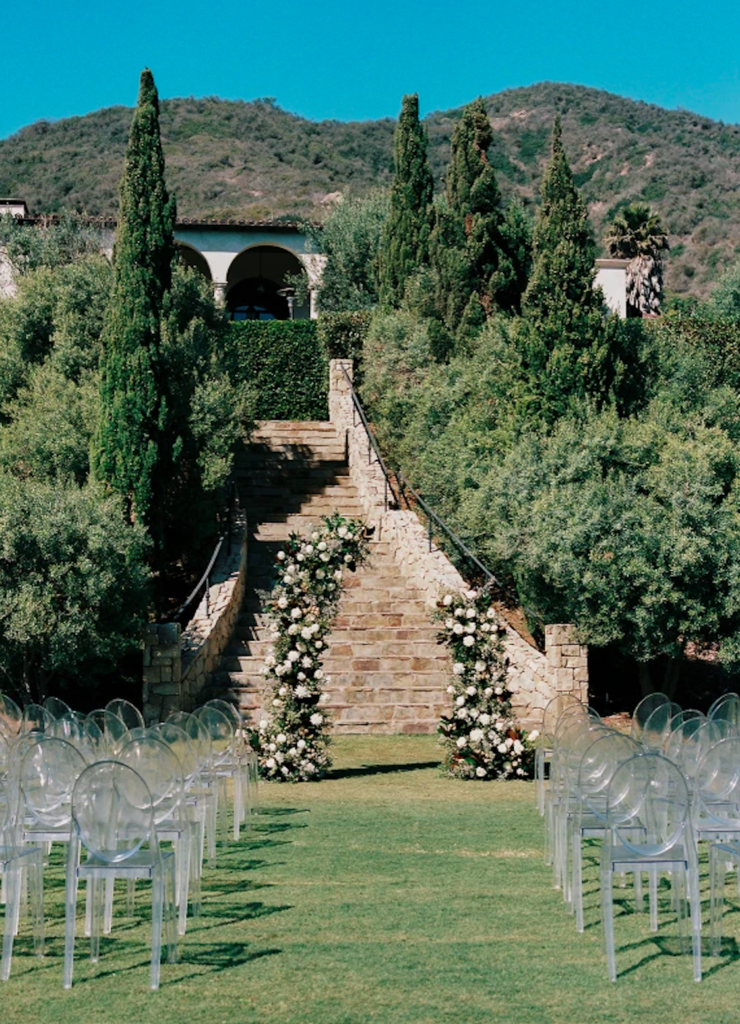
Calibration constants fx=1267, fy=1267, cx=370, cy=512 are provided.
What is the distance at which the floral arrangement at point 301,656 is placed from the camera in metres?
12.4

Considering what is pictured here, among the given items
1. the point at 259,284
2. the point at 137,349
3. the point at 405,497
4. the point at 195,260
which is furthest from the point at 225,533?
the point at 259,284

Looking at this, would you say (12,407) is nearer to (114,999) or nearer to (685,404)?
(685,404)

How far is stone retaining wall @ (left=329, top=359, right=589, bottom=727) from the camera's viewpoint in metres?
15.1

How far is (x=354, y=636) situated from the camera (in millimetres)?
17234

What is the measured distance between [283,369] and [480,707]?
55.6ft

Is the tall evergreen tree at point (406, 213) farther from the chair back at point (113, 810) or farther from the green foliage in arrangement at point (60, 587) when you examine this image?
the chair back at point (113, 810)

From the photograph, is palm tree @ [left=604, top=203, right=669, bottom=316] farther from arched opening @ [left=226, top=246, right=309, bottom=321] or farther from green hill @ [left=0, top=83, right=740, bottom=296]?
green hill @ [left=0, top=83, right=740, bottom=296]

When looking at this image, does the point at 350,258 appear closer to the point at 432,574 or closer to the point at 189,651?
the point at 432,574

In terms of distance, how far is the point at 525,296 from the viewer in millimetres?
20406

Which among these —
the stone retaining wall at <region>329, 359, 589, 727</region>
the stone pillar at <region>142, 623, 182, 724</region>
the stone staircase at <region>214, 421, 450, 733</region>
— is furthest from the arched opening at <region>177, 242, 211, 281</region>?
the stone pillar at <region>142, 623, 182, 724</region>

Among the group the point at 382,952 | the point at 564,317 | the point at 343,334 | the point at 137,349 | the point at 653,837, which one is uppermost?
the point at 343,334

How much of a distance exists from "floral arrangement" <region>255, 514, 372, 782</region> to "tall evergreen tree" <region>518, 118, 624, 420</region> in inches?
303

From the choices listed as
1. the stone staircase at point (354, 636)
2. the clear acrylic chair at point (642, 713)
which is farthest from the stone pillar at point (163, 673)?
the clear acrylic chair at point (642, 713)

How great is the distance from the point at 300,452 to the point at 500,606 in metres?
6.44
